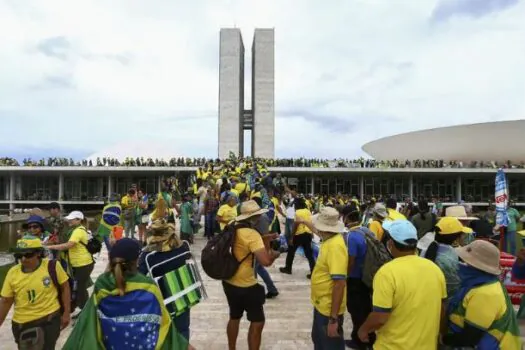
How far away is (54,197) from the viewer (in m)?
38.1

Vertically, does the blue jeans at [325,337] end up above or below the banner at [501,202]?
below

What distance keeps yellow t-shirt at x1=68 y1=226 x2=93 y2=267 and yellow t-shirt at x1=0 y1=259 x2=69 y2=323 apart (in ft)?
4.56

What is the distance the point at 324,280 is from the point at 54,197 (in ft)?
130

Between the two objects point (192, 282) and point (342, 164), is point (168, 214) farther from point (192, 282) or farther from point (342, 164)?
point (342, 164)

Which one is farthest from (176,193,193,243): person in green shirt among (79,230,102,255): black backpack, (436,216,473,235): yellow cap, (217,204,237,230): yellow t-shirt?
(436,216,473,235): yellow cap

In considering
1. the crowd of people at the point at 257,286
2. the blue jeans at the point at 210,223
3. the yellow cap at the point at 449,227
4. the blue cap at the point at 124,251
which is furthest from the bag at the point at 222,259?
the blue jeans at the point at 210,223

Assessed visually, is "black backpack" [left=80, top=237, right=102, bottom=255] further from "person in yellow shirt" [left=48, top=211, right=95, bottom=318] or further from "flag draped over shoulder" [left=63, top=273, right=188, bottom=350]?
"flag draped over shoulder" [left=63, top=273, right=188, bottom=350]

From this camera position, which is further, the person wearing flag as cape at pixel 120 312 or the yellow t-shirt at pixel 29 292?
the yellow t-shirt at pixel 29 292

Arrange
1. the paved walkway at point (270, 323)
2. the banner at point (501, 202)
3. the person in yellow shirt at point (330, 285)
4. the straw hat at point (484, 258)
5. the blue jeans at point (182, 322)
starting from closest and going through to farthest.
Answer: the straw hat at point (484, 258)
the person in yellow shirt at point (330, 285)
the blue jeans at point (182, 322)
the paved walkway at point (270, 323)
the banner at point (501, 202)

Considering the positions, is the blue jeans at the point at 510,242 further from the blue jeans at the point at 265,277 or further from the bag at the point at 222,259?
the bag at the point at 222,259

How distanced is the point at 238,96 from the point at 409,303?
160 feet

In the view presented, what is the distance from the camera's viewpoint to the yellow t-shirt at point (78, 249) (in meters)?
4.44

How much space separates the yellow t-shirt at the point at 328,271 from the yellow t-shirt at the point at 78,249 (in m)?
2.56

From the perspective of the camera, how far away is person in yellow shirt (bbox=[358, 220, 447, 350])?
7.48 feet
